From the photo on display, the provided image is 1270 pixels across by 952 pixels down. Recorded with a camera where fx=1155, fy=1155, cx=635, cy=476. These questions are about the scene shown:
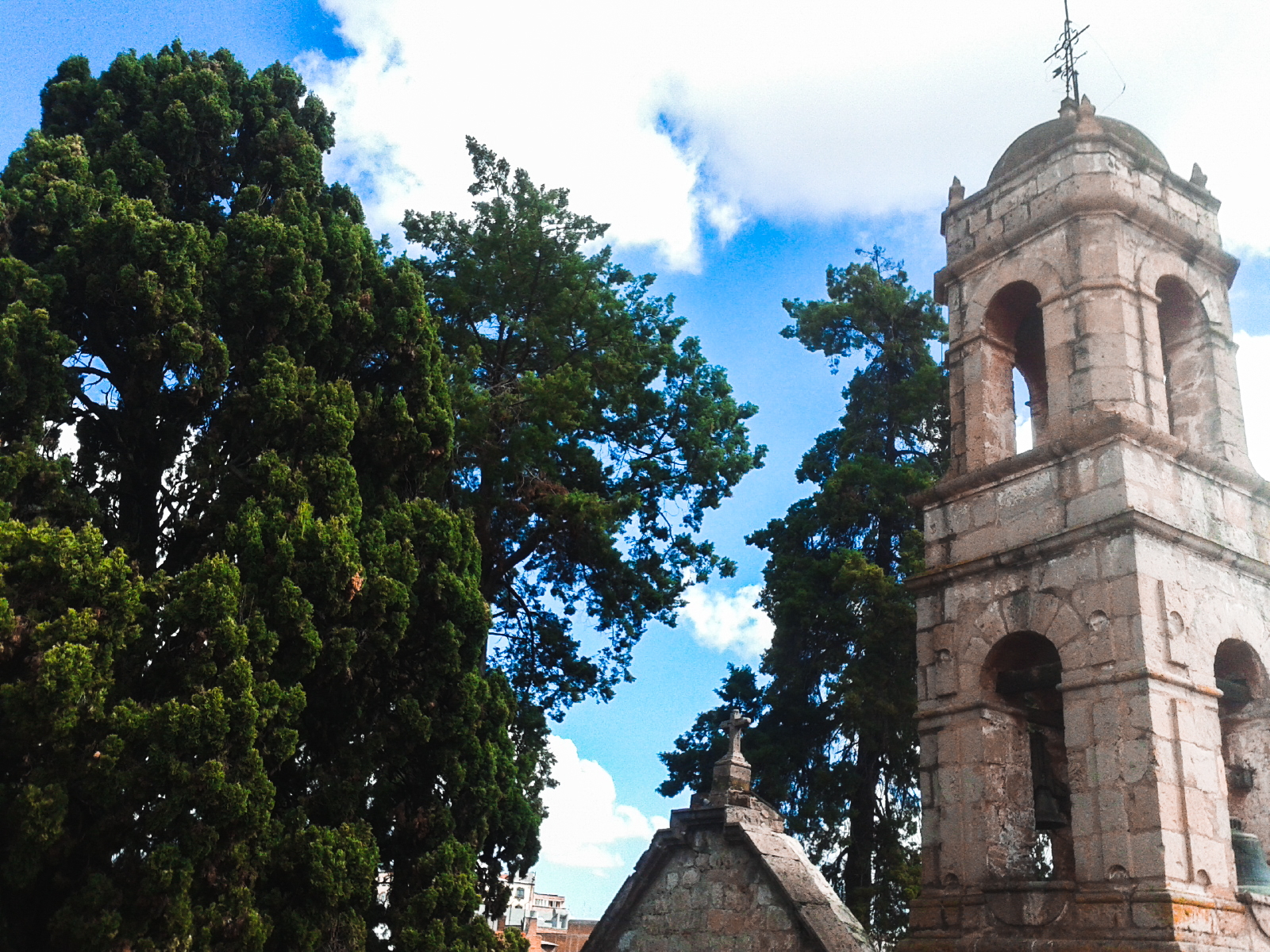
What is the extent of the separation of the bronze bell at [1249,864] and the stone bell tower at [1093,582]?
0.03 metres

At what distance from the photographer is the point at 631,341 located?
1575 centimetres

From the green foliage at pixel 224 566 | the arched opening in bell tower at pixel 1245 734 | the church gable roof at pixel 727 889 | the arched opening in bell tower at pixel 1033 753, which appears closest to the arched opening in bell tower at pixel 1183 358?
the arched opening in bell tower at pixel 1245 734

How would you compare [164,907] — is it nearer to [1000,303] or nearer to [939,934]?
[939,934]

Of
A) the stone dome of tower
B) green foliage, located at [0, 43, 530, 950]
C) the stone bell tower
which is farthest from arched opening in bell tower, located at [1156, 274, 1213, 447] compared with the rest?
green foliage, located at [0, 43, 530, 950]

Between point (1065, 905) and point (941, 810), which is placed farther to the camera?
point (941, 810)

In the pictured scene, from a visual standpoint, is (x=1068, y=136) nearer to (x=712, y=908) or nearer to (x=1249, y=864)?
(x=1249, y=864)

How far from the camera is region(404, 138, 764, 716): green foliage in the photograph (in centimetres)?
1473

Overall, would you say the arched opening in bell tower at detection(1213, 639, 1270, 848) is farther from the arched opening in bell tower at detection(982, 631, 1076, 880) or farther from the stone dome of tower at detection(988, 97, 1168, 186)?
the stone dome of tower at detection(988, 97, 1168, 186)

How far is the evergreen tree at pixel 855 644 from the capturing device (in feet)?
53.6

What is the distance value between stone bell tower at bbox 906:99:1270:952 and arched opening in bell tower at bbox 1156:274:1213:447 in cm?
2

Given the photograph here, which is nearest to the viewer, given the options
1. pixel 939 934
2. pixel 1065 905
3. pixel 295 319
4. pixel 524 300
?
pixel 1065 905

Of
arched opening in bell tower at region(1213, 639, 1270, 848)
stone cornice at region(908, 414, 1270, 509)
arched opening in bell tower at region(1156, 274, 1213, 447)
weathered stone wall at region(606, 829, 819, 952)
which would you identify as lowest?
weathered stone wall at region(606, 829, 819, 952)

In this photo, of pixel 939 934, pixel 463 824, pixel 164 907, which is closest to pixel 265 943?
pixel 164 907

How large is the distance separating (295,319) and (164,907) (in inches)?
205
